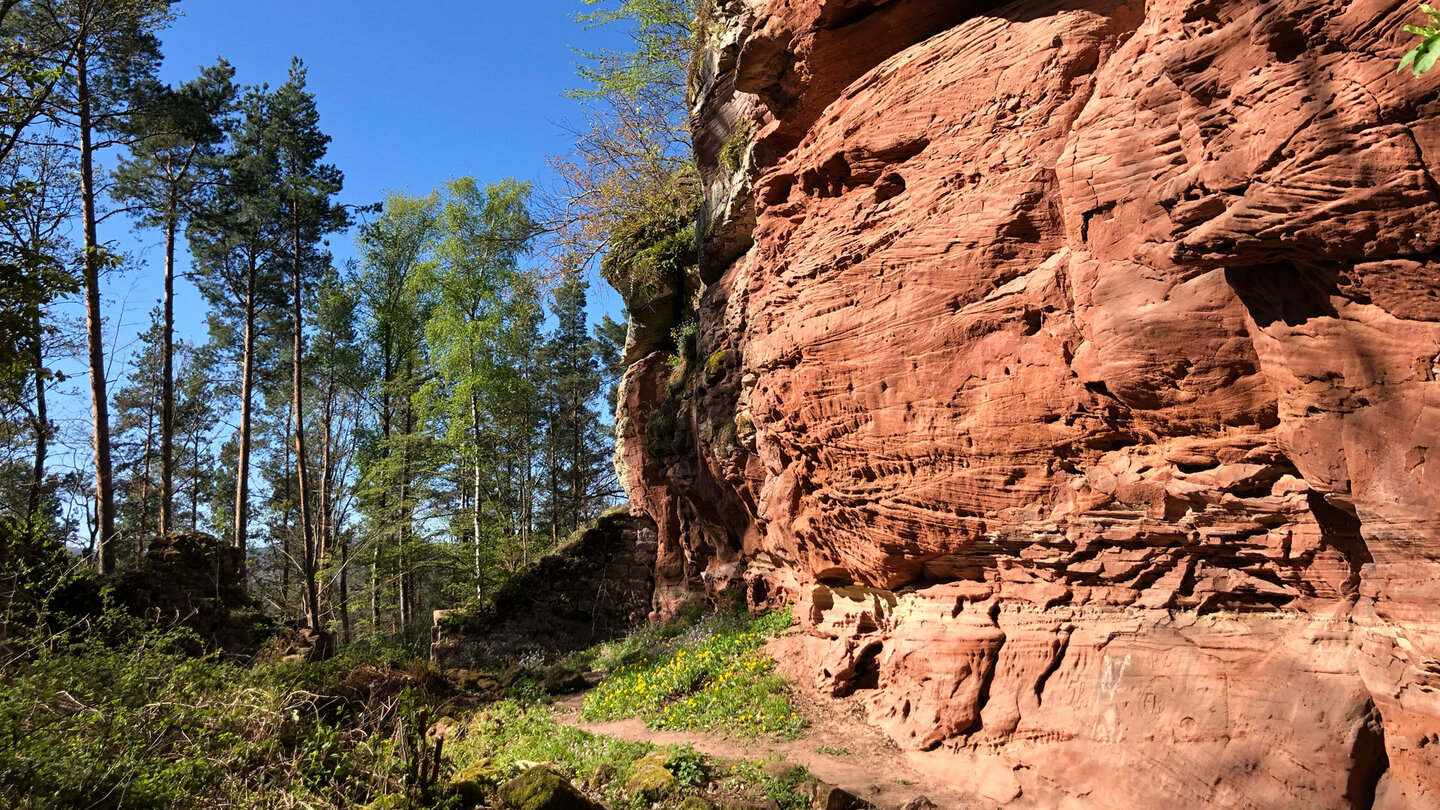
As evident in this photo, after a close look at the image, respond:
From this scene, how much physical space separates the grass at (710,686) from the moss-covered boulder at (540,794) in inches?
116

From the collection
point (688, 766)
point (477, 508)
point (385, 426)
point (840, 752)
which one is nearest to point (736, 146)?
point (840, 752)

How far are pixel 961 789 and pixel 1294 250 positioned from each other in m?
4.83

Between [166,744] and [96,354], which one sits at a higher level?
[96,354]

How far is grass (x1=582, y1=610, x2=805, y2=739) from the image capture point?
838cm

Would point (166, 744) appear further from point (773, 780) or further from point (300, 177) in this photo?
point (300, 177)

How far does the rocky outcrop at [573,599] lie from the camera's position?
680 inches

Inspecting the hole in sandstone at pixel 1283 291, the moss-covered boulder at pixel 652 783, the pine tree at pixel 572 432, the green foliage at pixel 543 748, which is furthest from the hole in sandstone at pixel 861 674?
the pine tree at pixel 572 432

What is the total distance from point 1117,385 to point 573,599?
50.1ft

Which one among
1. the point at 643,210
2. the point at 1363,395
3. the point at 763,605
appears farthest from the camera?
the point at 643,210

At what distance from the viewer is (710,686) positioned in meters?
9.55

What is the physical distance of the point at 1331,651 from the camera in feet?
14.4

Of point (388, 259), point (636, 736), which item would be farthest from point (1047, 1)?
point (388, 259)

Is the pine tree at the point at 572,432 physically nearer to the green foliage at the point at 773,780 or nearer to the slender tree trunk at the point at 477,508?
the slender tree trunk at the point at 477,508

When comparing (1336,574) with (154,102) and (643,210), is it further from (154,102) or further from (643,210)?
(154,102)
